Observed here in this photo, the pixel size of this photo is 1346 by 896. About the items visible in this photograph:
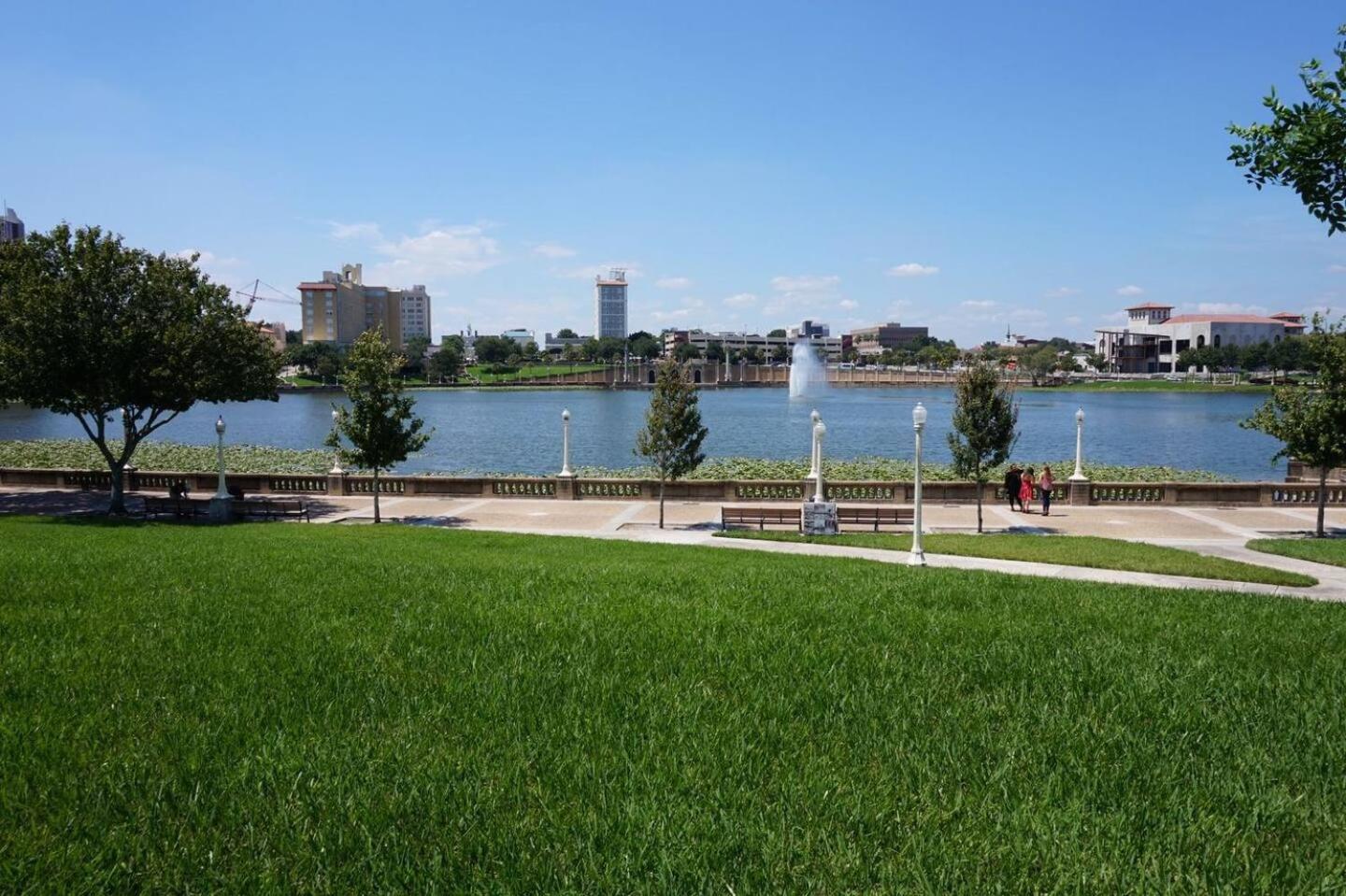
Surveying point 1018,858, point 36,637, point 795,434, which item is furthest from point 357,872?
point 795,434

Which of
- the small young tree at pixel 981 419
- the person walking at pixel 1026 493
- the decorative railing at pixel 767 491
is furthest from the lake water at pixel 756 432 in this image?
the small young tree at pixel 981 419

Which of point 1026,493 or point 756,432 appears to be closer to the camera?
point 1026,493

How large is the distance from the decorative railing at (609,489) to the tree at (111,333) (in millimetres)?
11769

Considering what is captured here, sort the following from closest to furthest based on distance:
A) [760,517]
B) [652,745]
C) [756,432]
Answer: [652,745] < [760,517] < [756,432]

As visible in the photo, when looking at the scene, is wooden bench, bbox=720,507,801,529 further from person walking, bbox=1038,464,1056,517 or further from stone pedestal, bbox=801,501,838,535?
person walking, bbox=1038,464,1056,517

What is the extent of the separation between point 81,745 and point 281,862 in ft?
7.40

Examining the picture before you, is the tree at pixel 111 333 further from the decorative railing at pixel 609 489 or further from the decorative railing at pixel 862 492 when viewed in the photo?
the decorative railing at pixel 862 492

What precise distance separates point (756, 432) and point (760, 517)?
184 feet

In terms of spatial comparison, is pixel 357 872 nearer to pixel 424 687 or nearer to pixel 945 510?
pixel 424 687

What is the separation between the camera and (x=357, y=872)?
4.91 meters

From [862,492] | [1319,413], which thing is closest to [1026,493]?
[862,492]

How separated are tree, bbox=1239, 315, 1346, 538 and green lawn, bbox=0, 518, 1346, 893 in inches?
630

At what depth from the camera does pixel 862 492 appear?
3284cm

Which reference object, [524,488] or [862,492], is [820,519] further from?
[524,488]
